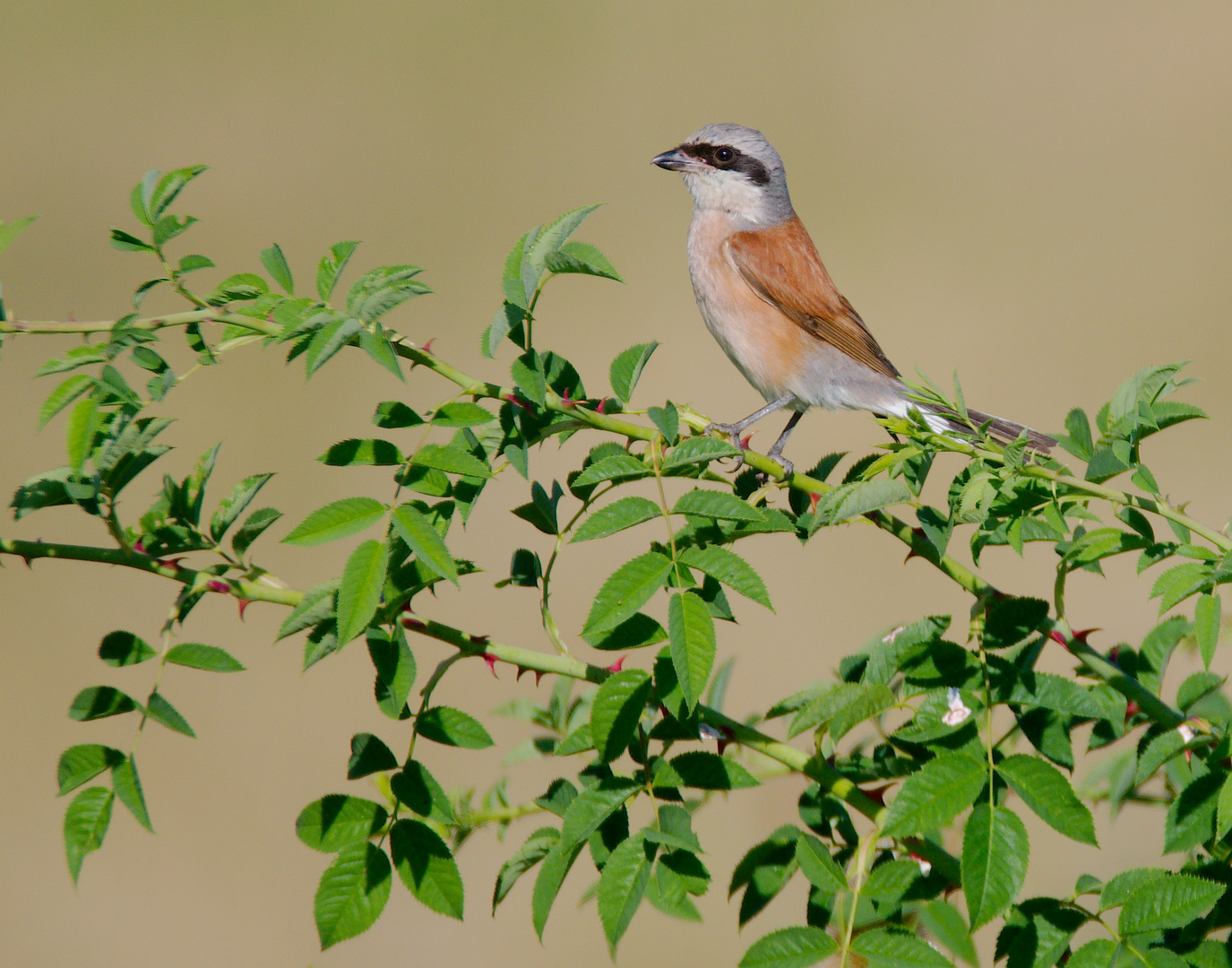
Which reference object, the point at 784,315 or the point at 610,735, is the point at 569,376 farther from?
the point at 784,315

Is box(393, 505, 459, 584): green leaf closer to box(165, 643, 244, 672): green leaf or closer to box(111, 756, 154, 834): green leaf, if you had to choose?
box(165, 643, 244, 672): green leaf

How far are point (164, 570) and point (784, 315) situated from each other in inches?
121

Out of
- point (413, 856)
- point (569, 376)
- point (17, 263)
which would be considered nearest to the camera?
point (413, 856)

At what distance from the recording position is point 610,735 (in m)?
1.39

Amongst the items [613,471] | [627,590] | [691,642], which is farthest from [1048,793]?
[613,471]

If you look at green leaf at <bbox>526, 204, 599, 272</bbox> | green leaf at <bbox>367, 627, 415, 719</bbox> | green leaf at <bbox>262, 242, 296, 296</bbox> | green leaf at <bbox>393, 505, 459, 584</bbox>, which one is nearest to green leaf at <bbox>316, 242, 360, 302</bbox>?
green leaf at <bbox>262, 242, 296, 296</bbox>

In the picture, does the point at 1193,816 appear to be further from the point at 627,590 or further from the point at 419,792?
the point at 419,792

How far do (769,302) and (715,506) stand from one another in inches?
114

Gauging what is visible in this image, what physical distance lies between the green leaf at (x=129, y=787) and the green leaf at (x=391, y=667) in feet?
1.22

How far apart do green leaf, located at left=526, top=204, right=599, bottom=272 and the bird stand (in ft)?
7.33

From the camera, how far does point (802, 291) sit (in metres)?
4.23

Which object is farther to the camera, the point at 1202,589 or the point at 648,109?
the point at 648,109

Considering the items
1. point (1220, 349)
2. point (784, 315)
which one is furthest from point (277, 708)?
point (1220, 349)

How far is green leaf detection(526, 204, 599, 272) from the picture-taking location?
5.47 feet
